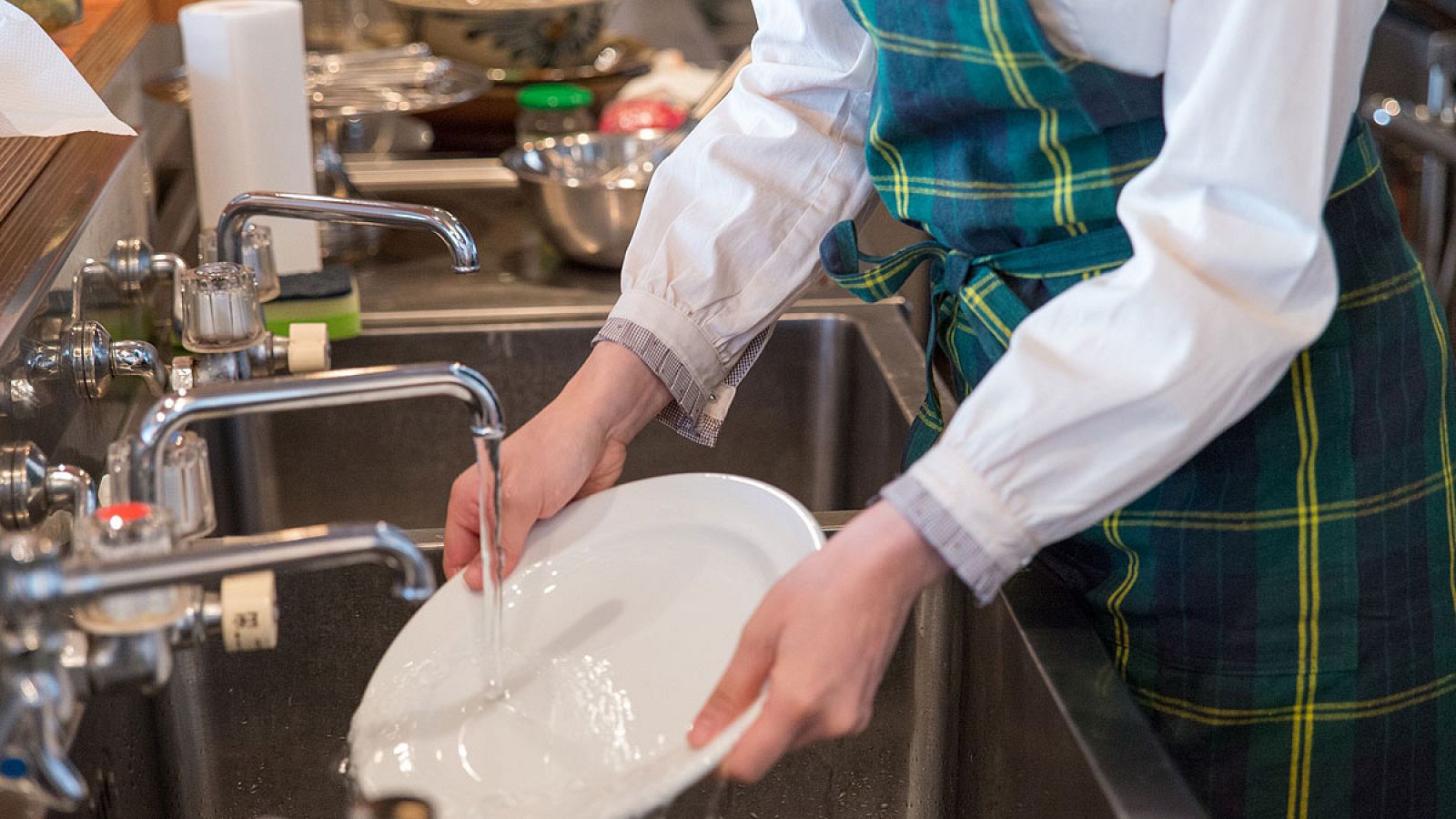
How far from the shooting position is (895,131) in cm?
89

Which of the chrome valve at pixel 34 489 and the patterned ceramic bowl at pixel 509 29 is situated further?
the patterned ceramic bowl at pixel 509 29

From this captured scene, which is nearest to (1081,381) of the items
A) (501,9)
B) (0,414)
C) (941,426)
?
(941,426)

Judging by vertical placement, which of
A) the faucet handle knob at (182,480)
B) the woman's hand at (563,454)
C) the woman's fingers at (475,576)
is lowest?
the woman's fingers at (475,576)

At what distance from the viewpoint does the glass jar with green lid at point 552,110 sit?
1.82m

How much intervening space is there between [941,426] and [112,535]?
0.56 metres

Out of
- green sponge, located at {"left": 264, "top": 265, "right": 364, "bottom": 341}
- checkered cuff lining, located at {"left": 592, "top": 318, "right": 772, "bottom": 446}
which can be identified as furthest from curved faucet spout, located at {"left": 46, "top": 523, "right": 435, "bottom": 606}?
green sponge, located at {"left": 264, "top": 265, "right": 364, "bottom": 341}

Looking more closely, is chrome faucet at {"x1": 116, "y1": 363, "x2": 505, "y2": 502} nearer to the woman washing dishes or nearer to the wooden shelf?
Result: the woman washing dishes

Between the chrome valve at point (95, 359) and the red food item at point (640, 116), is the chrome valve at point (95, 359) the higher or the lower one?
the higher one

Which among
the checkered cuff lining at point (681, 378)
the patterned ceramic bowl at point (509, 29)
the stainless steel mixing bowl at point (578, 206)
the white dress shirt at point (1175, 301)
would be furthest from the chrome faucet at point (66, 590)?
the patterned ceramic bowl at point (509, 29)

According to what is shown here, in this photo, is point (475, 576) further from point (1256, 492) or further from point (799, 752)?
point (1256, 492)

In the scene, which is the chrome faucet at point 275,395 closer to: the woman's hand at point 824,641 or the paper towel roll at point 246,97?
the woman's hand at point 824,641

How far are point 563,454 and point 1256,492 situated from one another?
40 cm

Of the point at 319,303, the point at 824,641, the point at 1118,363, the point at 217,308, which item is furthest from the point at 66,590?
the point at 319,303

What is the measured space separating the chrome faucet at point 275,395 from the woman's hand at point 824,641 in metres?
0.17
